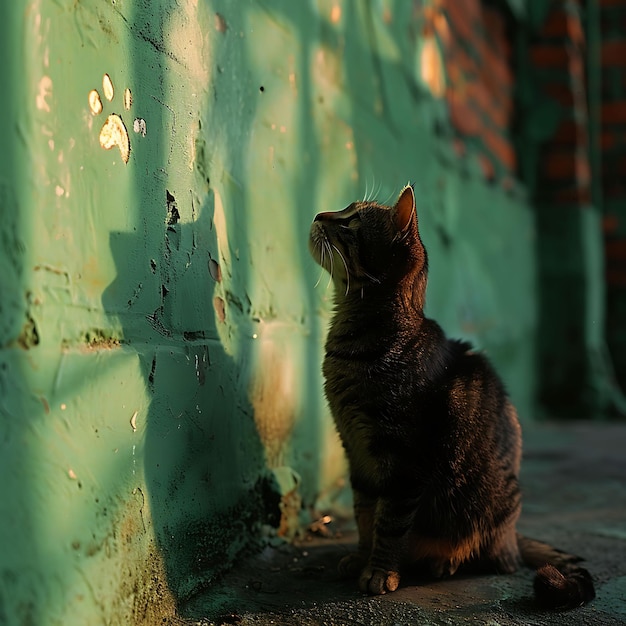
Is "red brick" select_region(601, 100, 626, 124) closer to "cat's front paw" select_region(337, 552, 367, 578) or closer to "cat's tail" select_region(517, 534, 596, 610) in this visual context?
"cat's tail" select_region(517, 534, 596, 610)

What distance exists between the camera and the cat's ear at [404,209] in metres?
2.06

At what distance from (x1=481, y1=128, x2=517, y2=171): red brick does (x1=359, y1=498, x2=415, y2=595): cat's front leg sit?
3.77 m

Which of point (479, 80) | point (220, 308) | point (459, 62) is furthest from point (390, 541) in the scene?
point (479, 80)

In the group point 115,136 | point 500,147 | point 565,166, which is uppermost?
point 500,147

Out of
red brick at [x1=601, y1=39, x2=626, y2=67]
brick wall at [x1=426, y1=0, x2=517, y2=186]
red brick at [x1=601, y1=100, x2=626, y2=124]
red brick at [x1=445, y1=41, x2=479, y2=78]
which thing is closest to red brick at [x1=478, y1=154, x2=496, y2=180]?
brick wall at [x1=426, y1=0, x2=517, y2=186]

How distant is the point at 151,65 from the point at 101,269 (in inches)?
20.7

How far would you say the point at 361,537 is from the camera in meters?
2.15

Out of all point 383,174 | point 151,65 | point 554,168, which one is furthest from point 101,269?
point 554,168

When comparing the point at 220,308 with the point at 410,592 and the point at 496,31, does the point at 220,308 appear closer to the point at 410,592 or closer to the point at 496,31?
the point at 410,592

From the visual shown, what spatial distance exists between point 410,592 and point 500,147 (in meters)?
4.36

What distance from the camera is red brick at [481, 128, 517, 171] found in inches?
211

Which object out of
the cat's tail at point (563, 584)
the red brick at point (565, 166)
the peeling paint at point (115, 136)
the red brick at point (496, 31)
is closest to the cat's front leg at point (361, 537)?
the cat's tail at point (563, 584)

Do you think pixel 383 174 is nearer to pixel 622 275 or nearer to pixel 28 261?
pixel 28 261

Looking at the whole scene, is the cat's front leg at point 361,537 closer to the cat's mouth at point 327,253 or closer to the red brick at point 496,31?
the cat's mouth at point 327,253
